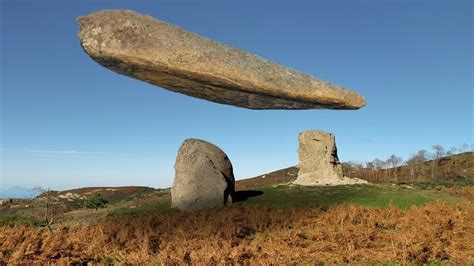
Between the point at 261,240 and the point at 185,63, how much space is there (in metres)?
5.40

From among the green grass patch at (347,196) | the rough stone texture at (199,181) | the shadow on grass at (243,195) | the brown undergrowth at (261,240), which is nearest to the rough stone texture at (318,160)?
the green grass patch at (347,196)

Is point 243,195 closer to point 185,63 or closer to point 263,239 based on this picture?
point 263,239

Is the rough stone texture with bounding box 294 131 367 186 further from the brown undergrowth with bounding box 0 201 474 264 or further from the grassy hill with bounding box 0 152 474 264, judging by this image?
the brown undergrowth with bounding box 0 201 474 264

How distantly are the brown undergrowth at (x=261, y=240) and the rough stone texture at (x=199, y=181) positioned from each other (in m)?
3.27

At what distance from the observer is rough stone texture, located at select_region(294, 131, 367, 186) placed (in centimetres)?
2983

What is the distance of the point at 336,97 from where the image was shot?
10523 mm

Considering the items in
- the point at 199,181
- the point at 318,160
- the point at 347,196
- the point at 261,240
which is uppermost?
the point at 318,160

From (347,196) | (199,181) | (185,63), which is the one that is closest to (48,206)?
(199,181)

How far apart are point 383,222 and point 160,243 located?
298 inches

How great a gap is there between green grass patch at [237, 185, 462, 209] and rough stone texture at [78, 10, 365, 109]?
1130 cm

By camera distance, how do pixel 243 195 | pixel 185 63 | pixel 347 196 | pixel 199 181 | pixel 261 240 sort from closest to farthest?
pixel 185 63 < pixel 261 240 < pixel 199 181 < pixel 347 196 < pixel 243 195

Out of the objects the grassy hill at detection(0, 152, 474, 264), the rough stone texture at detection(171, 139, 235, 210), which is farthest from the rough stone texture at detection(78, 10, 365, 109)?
the rough stone texture at detection(171, 139, 235, 210)

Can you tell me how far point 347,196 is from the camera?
2372 cm

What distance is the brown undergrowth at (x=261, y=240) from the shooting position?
358 inches
